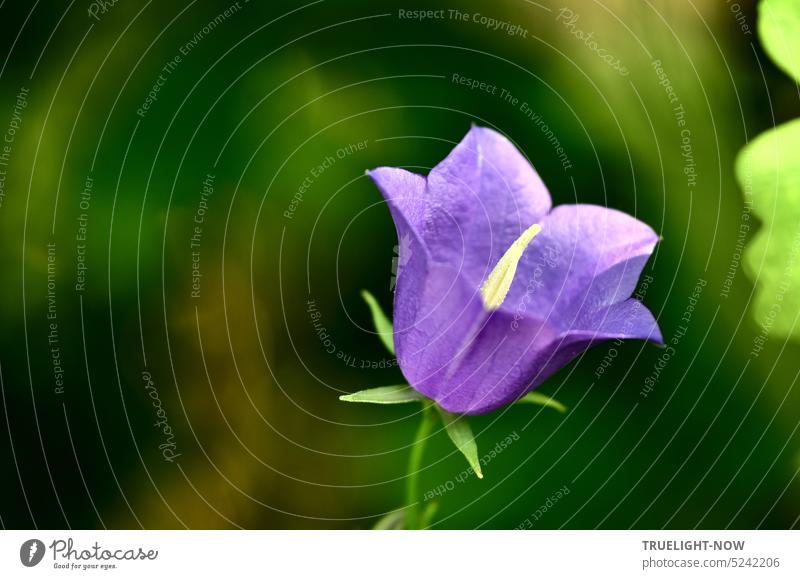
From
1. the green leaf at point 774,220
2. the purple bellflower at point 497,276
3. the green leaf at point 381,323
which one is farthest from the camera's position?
the green leaf at point 774,220

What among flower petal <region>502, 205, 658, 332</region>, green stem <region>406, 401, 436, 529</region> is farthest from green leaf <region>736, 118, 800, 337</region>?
green stem <region>406, 401, 436, 529</region>

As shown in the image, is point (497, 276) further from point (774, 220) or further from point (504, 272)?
point (774, 220)

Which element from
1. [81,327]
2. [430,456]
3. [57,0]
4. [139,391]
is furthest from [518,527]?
[57,0]

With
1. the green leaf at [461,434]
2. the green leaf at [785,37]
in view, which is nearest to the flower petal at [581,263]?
the green leaf at [461,434]

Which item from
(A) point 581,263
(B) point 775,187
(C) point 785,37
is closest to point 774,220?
(B) point 775,187

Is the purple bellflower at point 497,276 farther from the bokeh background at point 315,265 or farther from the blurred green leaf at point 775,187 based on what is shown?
the blurred green leaf at point 775,187

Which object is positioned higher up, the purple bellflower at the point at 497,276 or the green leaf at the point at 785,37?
the green leaf at the point at 785,37

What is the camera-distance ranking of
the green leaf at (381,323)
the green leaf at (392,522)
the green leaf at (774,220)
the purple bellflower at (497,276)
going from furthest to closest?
1. the green leaf at (774,220)
2. the green leaf at (392,522)
3. the green leaf at (381,323)
4. the purple bellflower at (497,276)

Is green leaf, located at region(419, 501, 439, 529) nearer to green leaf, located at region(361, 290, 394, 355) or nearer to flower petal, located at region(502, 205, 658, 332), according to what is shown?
green leaf, located at region(361, 290, 394, 355)
